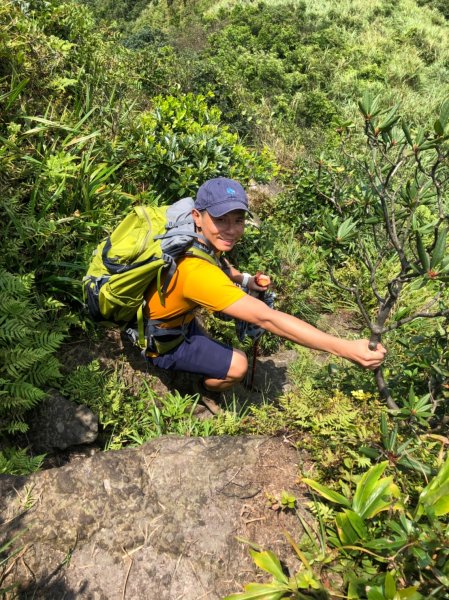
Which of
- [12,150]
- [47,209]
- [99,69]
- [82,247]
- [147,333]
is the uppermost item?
[99,69]

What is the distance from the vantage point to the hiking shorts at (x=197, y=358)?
3.74 meters

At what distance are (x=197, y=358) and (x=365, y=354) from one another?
1.71 metres

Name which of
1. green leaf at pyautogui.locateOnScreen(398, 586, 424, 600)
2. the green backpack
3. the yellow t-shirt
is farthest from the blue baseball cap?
green leaf at pyautogui.locateOnScreen(398, 586, 424, 600)

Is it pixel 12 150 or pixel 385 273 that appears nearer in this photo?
pixel 12 150

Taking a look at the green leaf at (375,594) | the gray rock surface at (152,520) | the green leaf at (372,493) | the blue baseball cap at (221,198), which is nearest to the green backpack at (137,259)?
the blue baseball cap at (221,198)

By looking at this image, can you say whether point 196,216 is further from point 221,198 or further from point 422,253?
point 422,253

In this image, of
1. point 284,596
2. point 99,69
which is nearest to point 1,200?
point 99,69

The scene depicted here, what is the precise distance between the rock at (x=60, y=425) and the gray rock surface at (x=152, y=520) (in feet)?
2.96

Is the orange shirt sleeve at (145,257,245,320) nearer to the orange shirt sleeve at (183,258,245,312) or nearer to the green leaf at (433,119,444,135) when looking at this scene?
the orange shirt sleeve at (183,258,245,312)

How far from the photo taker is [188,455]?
8.39ft

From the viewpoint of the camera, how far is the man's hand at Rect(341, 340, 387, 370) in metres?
2.35

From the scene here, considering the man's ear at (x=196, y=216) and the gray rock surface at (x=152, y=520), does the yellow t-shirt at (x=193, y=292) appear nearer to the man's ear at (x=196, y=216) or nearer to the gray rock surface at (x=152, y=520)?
the man's ear at (x=196, y=216)

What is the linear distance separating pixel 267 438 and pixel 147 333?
53.3 inches

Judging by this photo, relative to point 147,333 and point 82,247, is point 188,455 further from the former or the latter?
point 82,247
